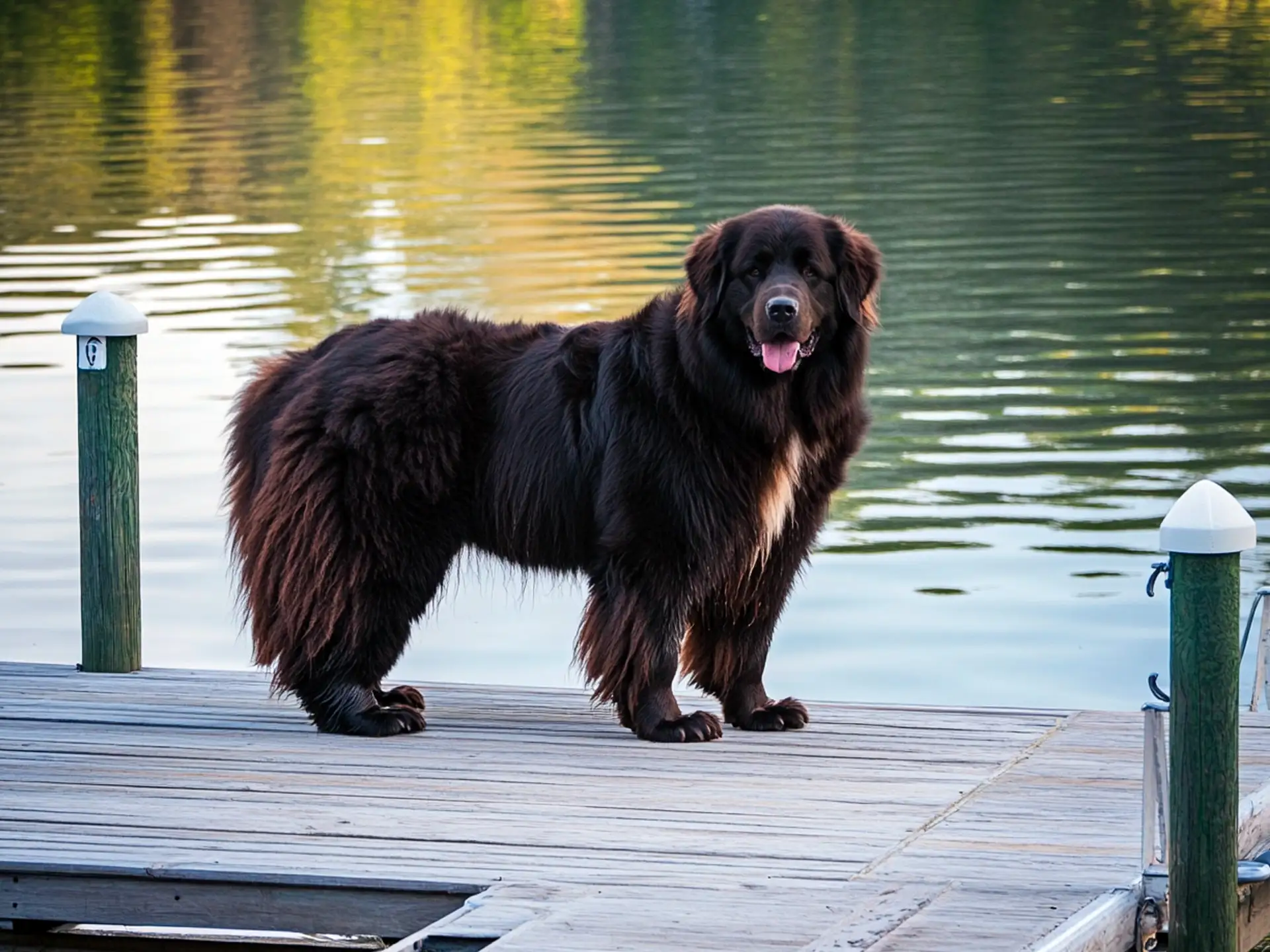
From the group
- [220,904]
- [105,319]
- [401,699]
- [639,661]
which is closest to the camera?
[220,904]

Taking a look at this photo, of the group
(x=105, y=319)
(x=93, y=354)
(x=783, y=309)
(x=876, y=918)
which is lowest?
(x=876, y=918)

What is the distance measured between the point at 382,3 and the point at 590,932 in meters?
59.7

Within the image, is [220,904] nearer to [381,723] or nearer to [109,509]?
[381,723]

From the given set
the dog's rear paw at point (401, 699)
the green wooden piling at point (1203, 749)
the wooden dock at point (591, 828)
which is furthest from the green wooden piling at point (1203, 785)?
the dog's rear paw at point (401, 699)

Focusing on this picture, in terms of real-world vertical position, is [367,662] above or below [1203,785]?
below

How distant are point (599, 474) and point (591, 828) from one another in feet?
3.83

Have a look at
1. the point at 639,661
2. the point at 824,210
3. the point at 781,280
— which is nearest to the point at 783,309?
the point at 781,280

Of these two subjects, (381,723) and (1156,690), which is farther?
(381,723)

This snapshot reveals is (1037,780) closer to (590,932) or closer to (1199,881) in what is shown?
(1199,881)

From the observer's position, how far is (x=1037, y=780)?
4637 mm

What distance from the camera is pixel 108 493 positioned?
591 cm

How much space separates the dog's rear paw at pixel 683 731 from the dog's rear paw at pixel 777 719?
17 cm

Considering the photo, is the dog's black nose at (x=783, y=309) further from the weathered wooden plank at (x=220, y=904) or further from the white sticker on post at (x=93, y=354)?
the white sticker on post at (x=93, y=354)

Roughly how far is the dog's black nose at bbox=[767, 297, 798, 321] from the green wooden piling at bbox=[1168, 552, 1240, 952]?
1.40 meters
